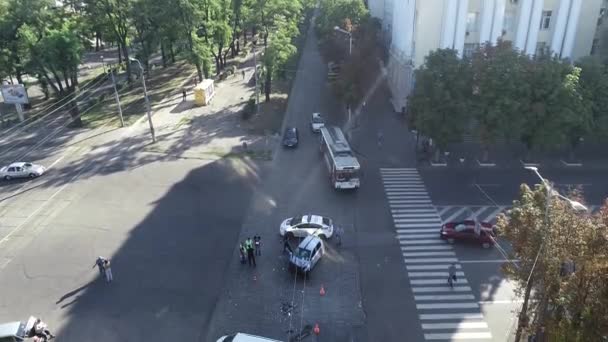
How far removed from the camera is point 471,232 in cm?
2775

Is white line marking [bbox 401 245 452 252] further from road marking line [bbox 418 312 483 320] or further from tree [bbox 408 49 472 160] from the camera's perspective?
tree [bbox 408 49 472 160]

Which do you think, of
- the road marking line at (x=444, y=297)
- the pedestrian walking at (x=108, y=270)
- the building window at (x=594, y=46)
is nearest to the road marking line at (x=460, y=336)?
the road marking line at (x=444, y=297)

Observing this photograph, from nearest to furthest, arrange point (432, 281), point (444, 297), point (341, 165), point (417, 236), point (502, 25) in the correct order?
1. point (444, 297)
2. point (432, 281)
3. point (417, 236)
4. point (341, 165)
5. point (502, 25)

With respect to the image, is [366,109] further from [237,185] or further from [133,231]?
[133,231]

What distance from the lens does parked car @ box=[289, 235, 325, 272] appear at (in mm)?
25078

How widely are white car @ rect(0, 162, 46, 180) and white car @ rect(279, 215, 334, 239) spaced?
23.8m

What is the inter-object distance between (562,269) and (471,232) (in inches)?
493

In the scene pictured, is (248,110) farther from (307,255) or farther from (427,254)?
(427,254)

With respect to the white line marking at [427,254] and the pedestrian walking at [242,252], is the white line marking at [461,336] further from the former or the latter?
the pedestrian walking at [242,252]

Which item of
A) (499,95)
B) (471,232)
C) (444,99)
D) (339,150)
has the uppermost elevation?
(499,95)

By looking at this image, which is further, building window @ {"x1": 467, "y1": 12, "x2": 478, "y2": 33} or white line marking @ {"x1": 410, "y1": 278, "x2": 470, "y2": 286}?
building window @ {"x1": 467, "y1": 12, "x2": 478, "y2": 33}

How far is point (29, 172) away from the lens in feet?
124

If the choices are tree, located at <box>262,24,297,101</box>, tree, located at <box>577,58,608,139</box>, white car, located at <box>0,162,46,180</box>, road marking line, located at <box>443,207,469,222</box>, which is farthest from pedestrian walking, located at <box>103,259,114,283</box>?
tree, located at <box>577,58,608,139</box>

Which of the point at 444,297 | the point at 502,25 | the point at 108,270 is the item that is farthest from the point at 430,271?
the point at 502,25
